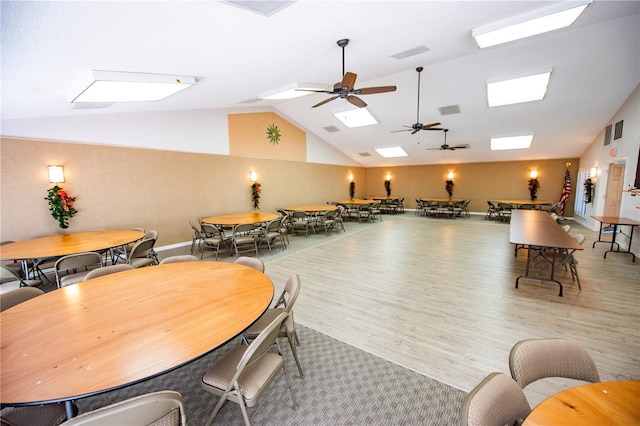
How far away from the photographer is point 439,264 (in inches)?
197

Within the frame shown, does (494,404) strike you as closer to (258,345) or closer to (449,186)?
(258,345)

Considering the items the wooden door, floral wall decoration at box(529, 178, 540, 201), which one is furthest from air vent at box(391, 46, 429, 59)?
floral wall decoration at box(529, 178, 540, 201)

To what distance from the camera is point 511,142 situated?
31.8ft

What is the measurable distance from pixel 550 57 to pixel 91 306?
7.99 m

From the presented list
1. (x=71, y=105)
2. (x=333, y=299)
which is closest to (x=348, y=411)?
(x=333, y=299)

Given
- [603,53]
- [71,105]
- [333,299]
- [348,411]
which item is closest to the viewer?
[348,411]

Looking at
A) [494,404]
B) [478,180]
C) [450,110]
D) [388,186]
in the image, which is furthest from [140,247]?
[478,180]

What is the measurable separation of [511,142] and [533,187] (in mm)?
2887

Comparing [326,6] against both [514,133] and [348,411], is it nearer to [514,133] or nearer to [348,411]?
[348,411]

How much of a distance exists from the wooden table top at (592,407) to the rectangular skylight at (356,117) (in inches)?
331

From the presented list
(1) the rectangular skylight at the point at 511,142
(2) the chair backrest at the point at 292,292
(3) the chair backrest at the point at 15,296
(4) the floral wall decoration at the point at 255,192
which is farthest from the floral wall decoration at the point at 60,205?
(1) the rectangular skylight at the point at 511,142

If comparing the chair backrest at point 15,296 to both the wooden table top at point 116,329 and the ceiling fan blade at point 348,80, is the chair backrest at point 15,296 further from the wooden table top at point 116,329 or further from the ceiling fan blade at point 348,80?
the ceiling fan blade at point 348,80

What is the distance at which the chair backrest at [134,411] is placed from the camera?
95cm

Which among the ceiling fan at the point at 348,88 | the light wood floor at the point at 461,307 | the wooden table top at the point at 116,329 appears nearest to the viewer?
the wooden table top at the point at 116,329
